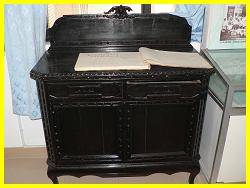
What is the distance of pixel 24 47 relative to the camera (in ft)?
5.63

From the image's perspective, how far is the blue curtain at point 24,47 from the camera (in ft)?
5.41

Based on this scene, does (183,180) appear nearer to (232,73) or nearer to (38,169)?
(232,73)

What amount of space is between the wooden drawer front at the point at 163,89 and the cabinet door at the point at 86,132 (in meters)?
0.15

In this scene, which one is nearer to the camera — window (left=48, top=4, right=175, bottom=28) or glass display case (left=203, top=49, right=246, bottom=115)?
glass display case (left=203, top=49, right=246, bottom=115)

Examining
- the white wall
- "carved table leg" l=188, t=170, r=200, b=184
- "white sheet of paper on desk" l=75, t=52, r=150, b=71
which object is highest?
"white sheet of paper on desk" l=75, t=52, r=150, b=71

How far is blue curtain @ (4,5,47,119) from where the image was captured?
165cm

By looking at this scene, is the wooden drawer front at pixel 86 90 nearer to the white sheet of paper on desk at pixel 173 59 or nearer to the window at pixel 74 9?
the white sheet of paper on desk at pixel 173 59

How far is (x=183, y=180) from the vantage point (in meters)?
1.94

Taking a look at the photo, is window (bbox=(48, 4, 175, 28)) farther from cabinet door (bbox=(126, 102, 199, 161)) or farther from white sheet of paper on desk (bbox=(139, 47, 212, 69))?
cabinet door (bbox=(126, 102, 199, 161))

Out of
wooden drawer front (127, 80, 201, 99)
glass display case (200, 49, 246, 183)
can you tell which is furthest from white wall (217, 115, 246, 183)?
wooden drawer front (127, 80, 201, 99)

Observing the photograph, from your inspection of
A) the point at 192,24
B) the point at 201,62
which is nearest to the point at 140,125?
the point at 201,62

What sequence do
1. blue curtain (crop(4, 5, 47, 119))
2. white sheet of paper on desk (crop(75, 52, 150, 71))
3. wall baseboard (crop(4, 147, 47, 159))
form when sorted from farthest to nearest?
wall baseboard (crop(4, 147, 47, 159))
blue curtain (crop(4, 5, 47, 119))
white sheet of paper on desk (crop(75, 52, 150, 71))

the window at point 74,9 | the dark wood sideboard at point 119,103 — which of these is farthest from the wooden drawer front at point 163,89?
the window at point 74,9

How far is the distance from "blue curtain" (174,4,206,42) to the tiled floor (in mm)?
1044
